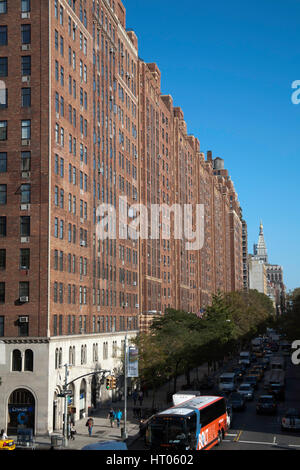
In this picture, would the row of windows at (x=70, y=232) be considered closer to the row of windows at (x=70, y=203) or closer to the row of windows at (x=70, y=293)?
the row of windows at (x=70, y=203)

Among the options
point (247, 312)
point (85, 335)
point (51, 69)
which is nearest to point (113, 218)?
point (85, 335)

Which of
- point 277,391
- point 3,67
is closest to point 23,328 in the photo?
point 3,67

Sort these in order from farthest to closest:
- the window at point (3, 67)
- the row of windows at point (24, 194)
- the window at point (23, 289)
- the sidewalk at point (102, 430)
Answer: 1. the window at point (3, 67)
2. the row of windows at point (24, 194)
3. the window at point (23, 289)
4. the sidewalk at point (102, 430)

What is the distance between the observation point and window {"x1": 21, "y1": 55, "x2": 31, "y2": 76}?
53.3 metres

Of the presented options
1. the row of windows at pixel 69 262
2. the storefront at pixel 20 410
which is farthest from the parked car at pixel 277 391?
the storefront at pixel 20 410

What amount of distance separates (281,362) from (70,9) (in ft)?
196

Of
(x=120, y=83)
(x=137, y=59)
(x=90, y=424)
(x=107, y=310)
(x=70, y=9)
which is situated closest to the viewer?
(x=90, y=424)

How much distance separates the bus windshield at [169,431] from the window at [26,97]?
32570 millimetres

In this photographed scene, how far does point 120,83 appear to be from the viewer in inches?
3063

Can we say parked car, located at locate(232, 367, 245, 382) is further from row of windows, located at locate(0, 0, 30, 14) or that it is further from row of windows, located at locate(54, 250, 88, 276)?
row of windows, located at locate(0, 0, 30, 14)

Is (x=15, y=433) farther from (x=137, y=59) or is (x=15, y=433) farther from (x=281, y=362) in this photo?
(x=137, y=59)

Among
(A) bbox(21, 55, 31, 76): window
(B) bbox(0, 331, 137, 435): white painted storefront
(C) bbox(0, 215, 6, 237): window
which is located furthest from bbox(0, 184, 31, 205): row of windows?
(B) bbox(0, 331, 137, 435): white painted storefront

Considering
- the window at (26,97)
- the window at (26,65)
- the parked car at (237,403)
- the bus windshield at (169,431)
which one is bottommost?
the parked car at (237,403)

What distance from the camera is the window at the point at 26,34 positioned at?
53.6 m
